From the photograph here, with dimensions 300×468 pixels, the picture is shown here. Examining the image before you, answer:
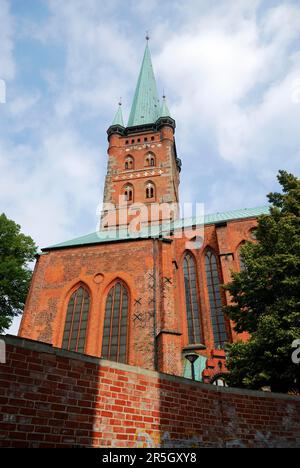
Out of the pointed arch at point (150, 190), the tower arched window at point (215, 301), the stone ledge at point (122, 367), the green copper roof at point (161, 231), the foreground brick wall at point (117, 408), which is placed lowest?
the foreground brick wall at point (117, 408)

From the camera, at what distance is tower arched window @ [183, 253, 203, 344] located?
18.3 meters

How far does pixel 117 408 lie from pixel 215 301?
1578 centimetres

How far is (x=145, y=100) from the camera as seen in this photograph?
135 feet

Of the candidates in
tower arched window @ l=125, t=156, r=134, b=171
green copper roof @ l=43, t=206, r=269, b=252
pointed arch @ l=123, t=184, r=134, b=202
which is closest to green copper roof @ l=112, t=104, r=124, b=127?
tower arched window @ l=125, t=156, r=134, b=171

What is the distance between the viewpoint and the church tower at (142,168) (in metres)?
30.2

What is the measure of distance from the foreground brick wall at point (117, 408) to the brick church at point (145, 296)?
8.08 metres

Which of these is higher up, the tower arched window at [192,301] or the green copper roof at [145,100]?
the green copper roof at [145,100]

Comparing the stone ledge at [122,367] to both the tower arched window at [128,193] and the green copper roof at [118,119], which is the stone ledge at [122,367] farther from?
the green copper roof at [118,119]

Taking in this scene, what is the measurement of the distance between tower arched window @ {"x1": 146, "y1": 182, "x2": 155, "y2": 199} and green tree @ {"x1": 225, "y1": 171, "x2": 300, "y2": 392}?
20119 mm

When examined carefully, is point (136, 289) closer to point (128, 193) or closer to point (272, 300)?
point (272, 300)

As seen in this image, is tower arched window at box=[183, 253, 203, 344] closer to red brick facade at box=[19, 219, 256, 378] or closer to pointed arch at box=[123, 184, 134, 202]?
red brick facade at box=[19, 219, 256, 378]

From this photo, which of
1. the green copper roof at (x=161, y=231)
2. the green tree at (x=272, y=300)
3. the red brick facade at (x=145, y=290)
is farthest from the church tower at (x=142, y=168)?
the green tree at (x=272, y=300)

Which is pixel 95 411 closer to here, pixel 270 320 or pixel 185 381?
pixel 185 381
